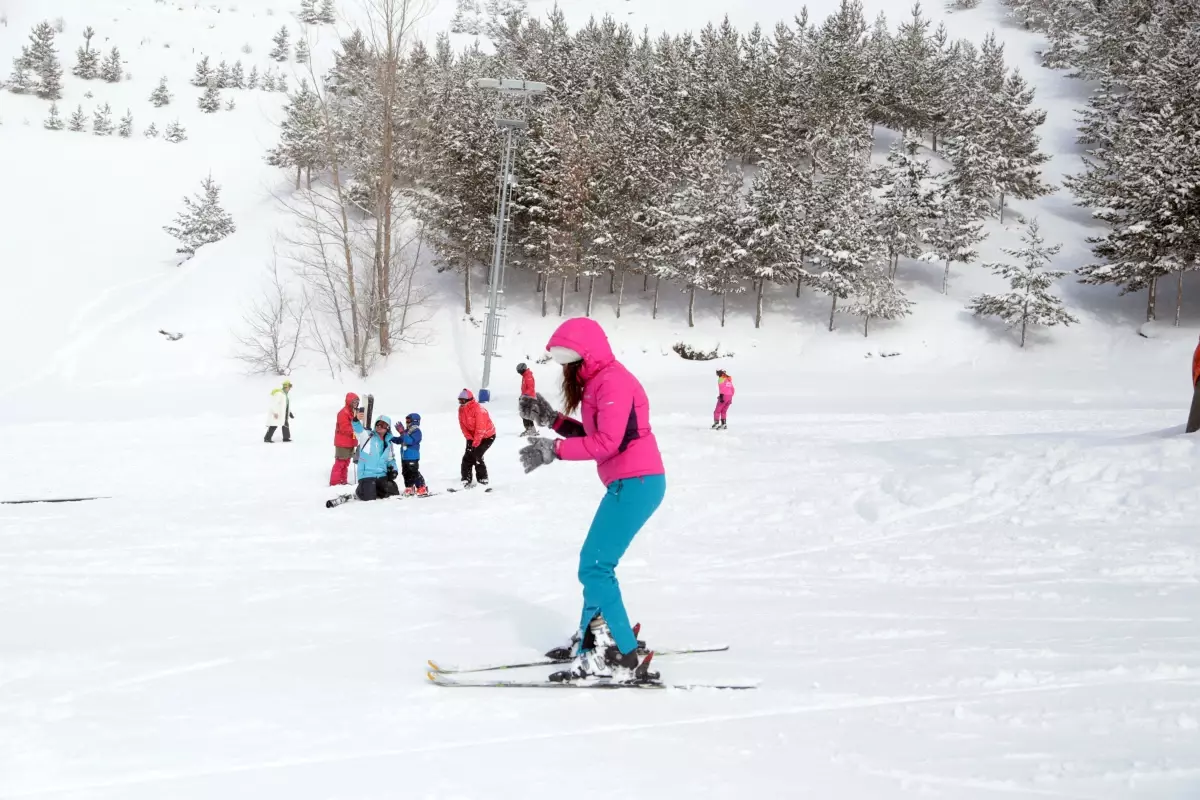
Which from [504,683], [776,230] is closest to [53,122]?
[776,230]

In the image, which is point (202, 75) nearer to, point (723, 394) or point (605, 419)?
point (723, 394)

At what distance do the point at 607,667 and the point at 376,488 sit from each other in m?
6.87

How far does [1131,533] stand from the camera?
26.1ft

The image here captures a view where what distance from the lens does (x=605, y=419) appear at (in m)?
4.19

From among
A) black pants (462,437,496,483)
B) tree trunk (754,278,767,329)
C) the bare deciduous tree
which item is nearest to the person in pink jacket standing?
black pants (462,437,496,483)

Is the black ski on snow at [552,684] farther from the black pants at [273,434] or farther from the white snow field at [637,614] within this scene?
the black pants at [273,434]

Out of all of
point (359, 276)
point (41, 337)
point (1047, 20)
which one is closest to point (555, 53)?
point (359, 276)

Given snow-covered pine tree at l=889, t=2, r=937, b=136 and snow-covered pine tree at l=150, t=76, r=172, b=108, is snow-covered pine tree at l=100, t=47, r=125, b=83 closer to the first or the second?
snow-covered pine tree at l=150, t=76, r=172, b=108

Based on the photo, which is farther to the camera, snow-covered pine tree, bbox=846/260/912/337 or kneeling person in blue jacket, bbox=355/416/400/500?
snow-covered pine tree, bbox=846/260/912/337

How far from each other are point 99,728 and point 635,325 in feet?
113

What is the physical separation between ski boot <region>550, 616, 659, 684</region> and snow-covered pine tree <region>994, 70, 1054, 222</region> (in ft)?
158

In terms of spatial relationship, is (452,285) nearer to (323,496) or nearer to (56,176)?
(56,176)

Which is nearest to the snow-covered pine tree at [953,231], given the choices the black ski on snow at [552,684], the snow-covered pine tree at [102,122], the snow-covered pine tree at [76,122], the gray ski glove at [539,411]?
the black ski on snow at [552,684]

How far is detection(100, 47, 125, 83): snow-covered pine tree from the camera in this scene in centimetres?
6188
